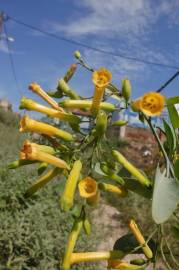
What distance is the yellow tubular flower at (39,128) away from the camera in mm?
692

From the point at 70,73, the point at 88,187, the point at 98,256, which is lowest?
the point at 98,256

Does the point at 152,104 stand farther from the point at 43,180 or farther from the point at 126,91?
the point at 43,180

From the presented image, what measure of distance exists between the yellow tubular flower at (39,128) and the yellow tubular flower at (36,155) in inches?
1.5

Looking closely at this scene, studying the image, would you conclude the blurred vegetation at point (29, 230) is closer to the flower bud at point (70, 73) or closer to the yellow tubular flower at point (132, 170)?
the flower bud at point (70, 73)

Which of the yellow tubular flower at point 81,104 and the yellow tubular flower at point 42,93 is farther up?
the yellow tubular flower at point 42,93

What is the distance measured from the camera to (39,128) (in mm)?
717

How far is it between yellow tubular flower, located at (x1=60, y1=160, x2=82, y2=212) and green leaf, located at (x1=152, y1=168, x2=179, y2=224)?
0.13 meters

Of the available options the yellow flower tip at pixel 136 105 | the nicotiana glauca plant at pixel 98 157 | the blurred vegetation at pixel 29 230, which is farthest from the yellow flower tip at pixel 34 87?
the blurred vegetation at pixel 29 230

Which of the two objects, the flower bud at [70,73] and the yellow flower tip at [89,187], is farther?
the flower bud at [70,73]

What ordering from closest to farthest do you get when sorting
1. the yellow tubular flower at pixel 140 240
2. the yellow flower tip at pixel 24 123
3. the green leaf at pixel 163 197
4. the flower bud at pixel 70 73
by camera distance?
the green leaf at pixel 163 197 → the yellow flower tip at pixel 24 123 → the yellow tubular flower at pixel 140 240 → the flower bud at pixel 70 73

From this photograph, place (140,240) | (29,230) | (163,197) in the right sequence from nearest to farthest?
1. (163,197)
2. (140,240)
3. (29,230)

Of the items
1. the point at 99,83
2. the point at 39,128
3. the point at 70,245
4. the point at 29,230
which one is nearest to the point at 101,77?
the point at 99,83

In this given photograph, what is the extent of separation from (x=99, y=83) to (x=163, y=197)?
216 millimetres

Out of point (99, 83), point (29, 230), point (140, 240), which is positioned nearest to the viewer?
point (99, 83)
